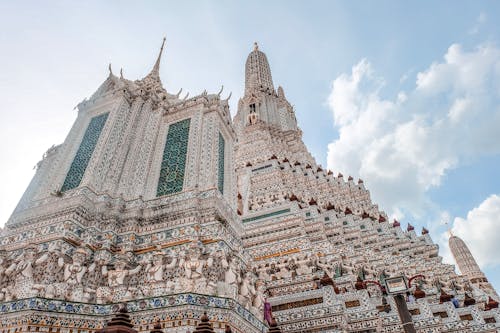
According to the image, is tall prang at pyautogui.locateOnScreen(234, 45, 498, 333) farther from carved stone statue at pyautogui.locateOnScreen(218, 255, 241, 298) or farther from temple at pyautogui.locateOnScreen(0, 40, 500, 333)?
carved stone statue at pyautogui.locateOnScreen(218, 255, 241, 298)

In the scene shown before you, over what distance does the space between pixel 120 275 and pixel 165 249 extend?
110 centimetres

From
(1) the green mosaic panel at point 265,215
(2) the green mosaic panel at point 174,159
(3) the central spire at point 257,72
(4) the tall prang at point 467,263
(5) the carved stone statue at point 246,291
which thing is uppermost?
(3) the central spire at point 257,72

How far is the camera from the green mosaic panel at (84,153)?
10.2 meters

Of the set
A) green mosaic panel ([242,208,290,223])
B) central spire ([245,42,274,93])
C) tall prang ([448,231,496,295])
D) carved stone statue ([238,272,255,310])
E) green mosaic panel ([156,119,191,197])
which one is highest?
central spire ([245,42,274,93])

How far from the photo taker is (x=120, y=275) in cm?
789

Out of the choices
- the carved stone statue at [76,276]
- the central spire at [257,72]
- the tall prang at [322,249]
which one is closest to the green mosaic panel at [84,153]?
the carved stone statue at [76,276]

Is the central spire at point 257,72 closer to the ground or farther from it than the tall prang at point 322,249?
farther from it

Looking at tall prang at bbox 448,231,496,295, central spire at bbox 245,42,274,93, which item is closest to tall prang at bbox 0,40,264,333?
central spire at bbox 245,42,274,93

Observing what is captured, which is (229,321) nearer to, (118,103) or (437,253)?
(118,103)

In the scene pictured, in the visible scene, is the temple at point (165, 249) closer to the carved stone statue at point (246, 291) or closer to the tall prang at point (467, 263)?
the carved stone statue at point (246, 291)

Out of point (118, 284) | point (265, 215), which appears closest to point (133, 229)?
point (118, 284)

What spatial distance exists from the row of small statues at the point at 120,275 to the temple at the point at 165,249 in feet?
0.09

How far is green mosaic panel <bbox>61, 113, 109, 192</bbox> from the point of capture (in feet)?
33.5

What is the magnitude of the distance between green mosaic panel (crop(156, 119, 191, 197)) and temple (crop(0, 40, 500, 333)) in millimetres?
42
